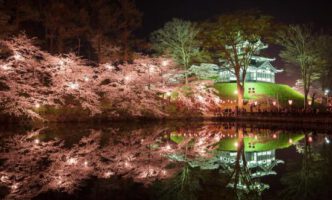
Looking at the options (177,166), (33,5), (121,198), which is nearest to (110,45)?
(33,5)

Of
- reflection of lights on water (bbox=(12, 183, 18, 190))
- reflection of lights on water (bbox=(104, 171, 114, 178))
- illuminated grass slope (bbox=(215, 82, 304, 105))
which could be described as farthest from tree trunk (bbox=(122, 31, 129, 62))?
reflection of lights on water (bbox=(12, 183, 18, 190))

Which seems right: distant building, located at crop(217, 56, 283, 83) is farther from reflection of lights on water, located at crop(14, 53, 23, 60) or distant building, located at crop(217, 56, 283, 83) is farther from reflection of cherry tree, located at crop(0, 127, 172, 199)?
reflection of cherry tree, located at crop(0, 127, 172, 199)

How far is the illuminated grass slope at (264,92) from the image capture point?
51469mm

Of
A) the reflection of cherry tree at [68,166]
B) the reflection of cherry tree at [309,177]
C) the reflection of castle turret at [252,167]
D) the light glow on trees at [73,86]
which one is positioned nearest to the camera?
the reflection of cherry tree at [309,177]

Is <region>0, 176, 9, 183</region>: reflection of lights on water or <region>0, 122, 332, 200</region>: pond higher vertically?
<region>0, 122, 332, 200</region>: pond

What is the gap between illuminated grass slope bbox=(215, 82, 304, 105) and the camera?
51.5 metres

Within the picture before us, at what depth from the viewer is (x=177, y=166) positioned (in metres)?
10.5

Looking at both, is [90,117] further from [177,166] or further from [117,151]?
[177,166]

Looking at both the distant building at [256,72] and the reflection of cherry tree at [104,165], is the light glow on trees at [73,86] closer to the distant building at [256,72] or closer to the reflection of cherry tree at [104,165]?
the reflection of cherry tree at [104,165]

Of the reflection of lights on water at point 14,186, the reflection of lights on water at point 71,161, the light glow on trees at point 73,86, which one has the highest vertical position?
the light glow on trees at point 73,86

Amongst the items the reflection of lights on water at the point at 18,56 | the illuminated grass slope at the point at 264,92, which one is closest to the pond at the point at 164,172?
the reflection of lights on water at the point at 18,56

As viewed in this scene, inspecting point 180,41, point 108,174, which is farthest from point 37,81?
point 108,174

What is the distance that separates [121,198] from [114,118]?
1067 inches

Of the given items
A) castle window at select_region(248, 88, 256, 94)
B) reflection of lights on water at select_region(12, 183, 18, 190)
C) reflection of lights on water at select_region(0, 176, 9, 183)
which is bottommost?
reflection of lights on water at select_region(12, 183, 18, 190)
